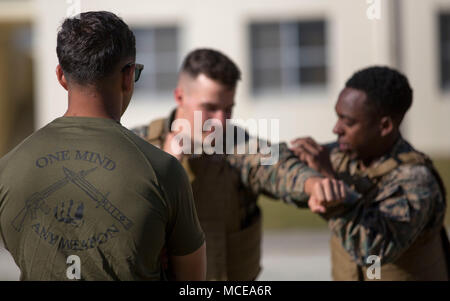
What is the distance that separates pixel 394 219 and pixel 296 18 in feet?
32.4

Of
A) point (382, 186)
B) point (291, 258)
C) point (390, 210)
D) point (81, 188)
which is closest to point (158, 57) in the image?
point (291, 258)

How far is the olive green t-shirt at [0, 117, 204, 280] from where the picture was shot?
1920mm

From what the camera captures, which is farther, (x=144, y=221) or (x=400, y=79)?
(x=400, y=79)

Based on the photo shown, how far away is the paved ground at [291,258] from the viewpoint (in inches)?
320

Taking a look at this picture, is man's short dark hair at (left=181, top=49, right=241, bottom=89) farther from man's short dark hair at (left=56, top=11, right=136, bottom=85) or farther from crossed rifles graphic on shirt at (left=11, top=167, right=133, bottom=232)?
crossed rifles graphic on shirt at (left=11, top=167, right=133, bottom=232)

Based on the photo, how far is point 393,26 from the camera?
1079 centimetres

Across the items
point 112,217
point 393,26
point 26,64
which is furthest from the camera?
point 26,64

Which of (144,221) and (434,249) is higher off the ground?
(144,221)

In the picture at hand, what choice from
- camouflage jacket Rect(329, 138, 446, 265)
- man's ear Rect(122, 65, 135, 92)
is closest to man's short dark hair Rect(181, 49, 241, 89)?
camouflage jacket Rect(329, 138, 446, 265)
